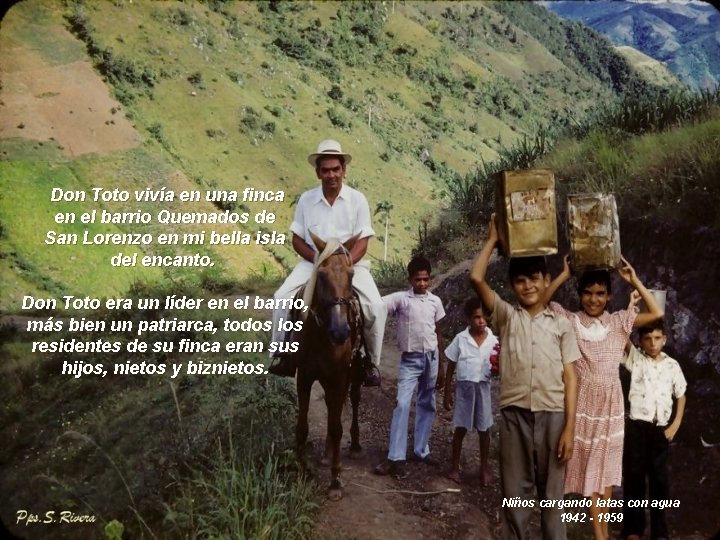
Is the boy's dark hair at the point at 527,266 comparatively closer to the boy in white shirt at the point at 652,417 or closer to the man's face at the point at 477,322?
the boy in white shirt at the point at 652,417

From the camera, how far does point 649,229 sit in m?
5.88

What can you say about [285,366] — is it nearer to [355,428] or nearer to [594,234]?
[355,428]

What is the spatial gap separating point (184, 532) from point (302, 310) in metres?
1.98

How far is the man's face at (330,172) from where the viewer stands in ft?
15.4

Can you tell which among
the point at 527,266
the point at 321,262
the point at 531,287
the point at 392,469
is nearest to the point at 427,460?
the point at 392,469

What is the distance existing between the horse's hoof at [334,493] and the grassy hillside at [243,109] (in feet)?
20.7

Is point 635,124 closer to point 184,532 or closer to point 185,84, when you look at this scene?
point 184,532

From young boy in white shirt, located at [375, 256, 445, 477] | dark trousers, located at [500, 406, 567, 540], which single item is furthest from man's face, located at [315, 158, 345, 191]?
dark trousers, located at [500, 406, 567, 540]

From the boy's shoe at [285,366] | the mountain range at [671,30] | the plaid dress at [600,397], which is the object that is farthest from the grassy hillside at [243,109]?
the plaid dress at [600,397]

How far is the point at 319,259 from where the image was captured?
436cm

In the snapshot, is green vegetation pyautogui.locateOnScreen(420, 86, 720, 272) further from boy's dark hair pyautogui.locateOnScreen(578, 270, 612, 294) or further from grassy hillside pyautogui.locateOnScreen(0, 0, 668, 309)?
boy's dark hair pyautogui.locateOnScreen(578, 270, 612, 294)

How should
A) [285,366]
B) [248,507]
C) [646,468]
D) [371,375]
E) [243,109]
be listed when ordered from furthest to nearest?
[243,109] → [371,375] → [285,366] → [248,507] → [646,468]

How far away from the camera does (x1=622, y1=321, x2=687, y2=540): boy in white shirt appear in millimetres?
3795

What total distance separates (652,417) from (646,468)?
39cm
